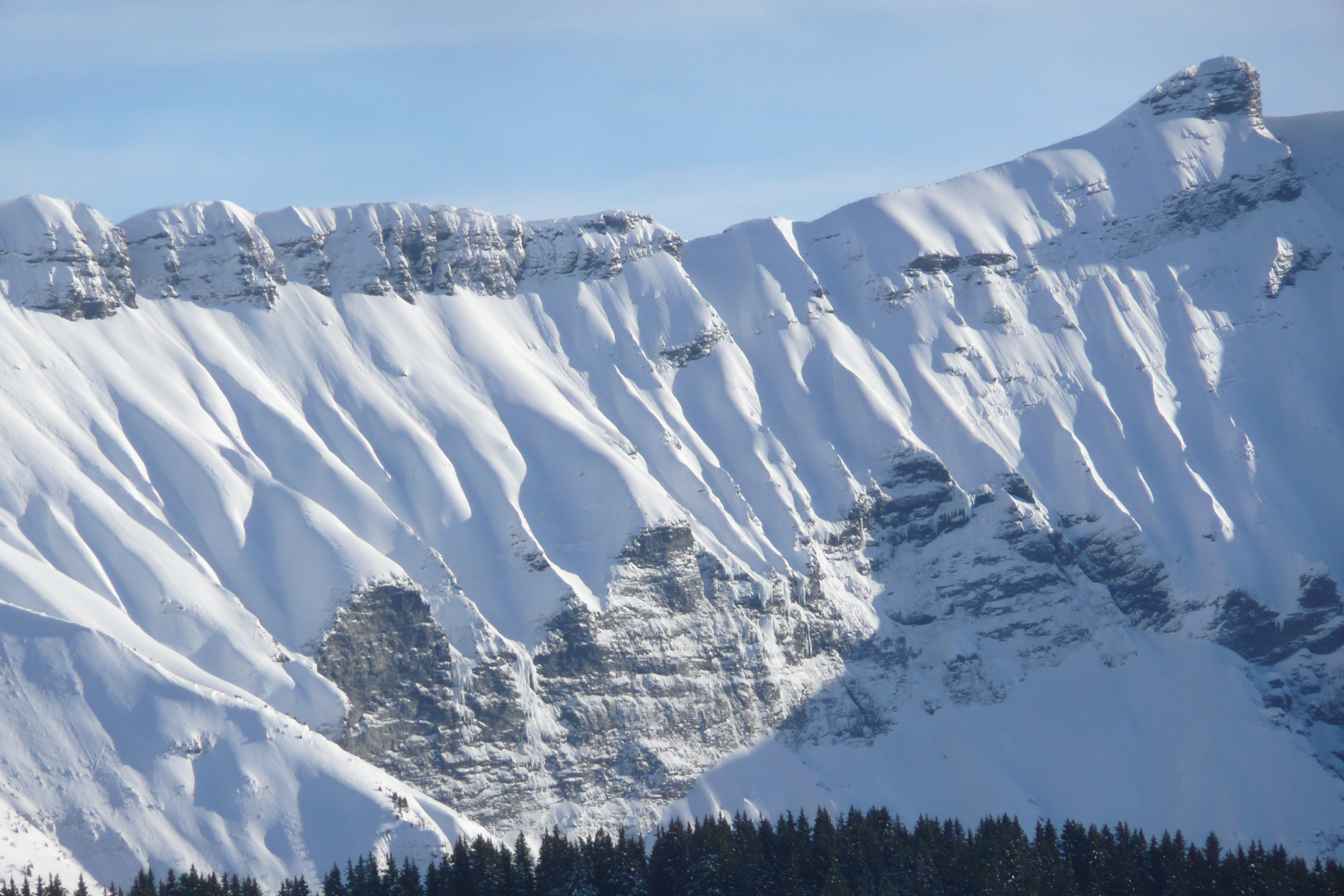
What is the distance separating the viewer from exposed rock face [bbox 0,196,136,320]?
579 feet

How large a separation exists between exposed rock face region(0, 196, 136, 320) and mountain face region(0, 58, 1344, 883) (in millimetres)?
361

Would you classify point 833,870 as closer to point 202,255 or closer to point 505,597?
point 505,597

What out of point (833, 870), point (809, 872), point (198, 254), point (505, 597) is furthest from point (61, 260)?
point (833, 870)

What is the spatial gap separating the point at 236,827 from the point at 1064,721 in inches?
3669

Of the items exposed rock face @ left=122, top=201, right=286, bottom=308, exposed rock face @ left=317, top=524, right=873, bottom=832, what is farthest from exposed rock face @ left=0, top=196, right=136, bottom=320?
exposed rock face @ left=317, top=524, right=873, bottom=832

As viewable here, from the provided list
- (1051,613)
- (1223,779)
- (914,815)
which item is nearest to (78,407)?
(914,815)

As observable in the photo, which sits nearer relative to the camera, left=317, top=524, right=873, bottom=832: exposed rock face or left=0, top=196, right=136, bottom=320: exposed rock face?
left=317, top=524, right=873, bottom=832: exposed rock face

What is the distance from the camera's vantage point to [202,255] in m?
189

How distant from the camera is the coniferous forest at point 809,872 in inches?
4326

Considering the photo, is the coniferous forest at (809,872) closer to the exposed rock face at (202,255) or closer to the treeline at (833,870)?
the treeline at (833,870)

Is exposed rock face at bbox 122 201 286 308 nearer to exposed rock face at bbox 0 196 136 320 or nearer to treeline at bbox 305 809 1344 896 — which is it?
exposed rock face at bbox 0 196 136 320

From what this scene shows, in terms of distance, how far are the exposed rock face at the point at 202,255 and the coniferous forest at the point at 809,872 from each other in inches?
3343

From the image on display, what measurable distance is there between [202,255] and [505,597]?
189ft

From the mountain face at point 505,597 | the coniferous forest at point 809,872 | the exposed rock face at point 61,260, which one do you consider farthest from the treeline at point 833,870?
the exposed rock face at point 61,260
